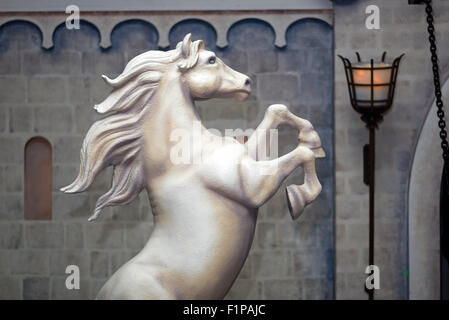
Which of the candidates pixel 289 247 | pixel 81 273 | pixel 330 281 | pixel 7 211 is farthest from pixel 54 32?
pixel 330 281

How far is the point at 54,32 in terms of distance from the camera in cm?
477

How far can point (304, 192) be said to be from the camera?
3.00 meters

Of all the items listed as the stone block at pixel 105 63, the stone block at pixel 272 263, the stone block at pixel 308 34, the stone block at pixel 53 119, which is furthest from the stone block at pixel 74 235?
the stone block at pixel 308 34

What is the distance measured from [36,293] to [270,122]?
239 centimetres

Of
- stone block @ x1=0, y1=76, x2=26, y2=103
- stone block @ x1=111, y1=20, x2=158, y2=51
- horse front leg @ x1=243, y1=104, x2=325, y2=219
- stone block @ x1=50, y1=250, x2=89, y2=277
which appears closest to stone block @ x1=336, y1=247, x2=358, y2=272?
stone block @ x1=50, y1=250, x2=89, y2=277

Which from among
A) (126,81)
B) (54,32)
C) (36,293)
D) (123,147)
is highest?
(54,32)

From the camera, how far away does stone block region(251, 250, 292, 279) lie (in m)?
4.79

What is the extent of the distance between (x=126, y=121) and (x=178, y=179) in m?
0.28

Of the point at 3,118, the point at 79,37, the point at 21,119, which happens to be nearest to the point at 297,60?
the point at 79,37

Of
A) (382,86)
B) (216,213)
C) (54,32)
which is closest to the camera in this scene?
(216,213)

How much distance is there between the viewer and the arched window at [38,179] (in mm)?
4879

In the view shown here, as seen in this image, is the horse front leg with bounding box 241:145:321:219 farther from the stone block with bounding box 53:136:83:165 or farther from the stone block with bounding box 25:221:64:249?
the stone block with bounding box 25:221:64:249

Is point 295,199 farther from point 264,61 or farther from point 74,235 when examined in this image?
point 74,235

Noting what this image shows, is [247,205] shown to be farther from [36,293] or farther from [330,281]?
[36,293]
